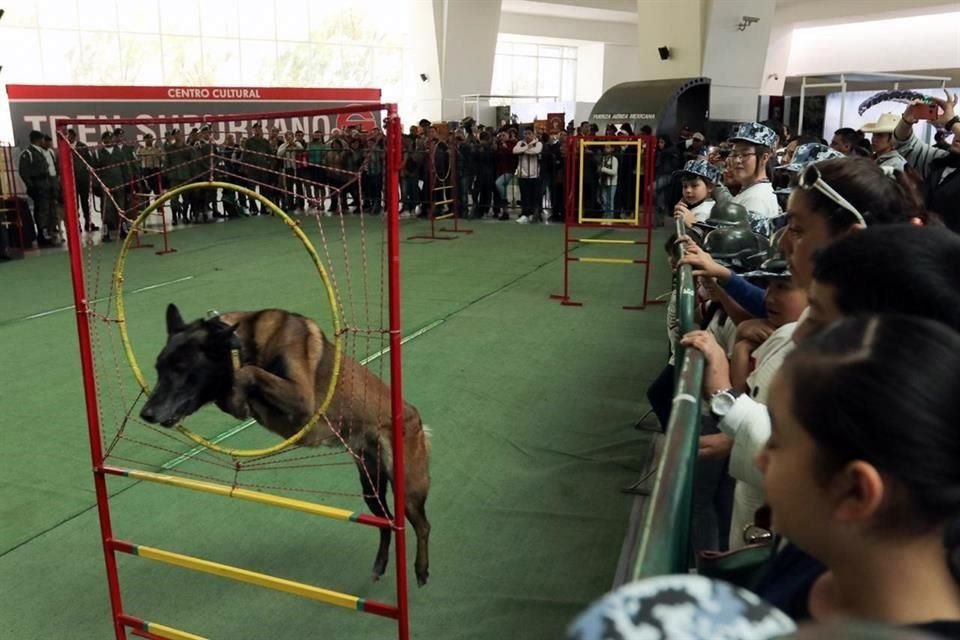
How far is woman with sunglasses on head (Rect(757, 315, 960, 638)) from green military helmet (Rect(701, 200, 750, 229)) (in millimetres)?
2792

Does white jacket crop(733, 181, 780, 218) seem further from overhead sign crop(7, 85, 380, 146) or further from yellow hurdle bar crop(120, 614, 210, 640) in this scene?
overhead sign crop(7, 85, 380, 146)

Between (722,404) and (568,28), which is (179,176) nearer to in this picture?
(722,404)

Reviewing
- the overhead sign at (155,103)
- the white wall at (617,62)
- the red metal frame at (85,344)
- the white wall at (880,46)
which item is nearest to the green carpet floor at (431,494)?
the red metal frame at (85,344)

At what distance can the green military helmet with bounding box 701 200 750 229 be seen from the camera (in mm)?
3723

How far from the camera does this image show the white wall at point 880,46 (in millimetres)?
22234

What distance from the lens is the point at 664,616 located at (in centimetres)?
74

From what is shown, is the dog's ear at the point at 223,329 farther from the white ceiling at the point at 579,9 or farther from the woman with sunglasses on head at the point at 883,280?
the white ceiling at the point at 579,9

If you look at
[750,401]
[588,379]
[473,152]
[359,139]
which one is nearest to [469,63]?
[473,152]

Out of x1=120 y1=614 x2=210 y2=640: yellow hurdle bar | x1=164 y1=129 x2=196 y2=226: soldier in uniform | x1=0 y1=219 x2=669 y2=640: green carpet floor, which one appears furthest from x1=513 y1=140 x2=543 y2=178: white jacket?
x1=120 y1=614 x2=210 y2=640: yellow hurdle bar

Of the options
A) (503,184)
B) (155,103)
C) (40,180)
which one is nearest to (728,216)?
(40,180)

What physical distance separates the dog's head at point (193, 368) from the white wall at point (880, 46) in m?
25.1

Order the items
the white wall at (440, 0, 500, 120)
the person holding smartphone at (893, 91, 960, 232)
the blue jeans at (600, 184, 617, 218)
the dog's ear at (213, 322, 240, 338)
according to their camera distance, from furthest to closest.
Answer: the white wall at (440, 0, 500, 120)
the blue jeans at (600, 184, 617, 218)
the person holding smartphone at (893, 91, 960, 232)
the dog's ear at (213, 322, 240, 338)

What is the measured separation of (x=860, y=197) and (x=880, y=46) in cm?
2559

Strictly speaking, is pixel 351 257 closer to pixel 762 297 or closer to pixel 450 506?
pixel 450 506
